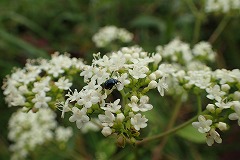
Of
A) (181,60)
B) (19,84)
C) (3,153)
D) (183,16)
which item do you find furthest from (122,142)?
(183,16)

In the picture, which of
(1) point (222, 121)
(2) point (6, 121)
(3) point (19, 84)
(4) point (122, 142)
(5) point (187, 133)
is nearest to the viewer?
(4) point (122, 142)

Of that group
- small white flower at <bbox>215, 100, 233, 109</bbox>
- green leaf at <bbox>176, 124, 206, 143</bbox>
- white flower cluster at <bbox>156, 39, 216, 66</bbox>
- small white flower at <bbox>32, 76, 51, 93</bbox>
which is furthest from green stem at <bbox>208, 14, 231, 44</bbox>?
small white flower at <bbox>32, 76, 51, 93</bbox>

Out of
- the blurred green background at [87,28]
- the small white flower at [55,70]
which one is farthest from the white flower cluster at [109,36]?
the small white flower at [55,70]

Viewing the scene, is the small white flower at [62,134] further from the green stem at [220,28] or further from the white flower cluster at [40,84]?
the green stem at [220,28]

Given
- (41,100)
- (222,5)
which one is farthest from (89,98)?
(222,5)

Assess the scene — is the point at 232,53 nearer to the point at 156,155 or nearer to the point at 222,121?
the point at 156,155
